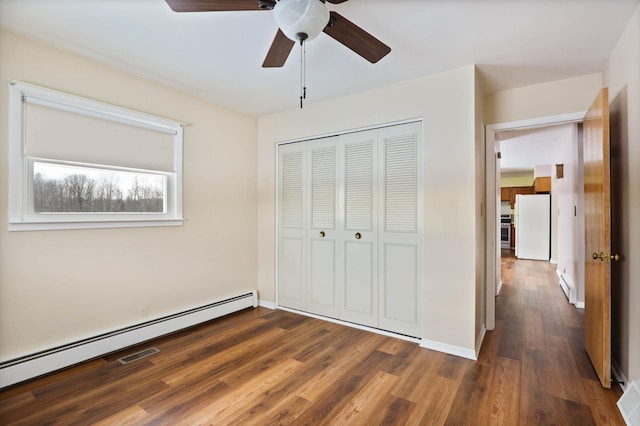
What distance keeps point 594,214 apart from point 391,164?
5.55 feet

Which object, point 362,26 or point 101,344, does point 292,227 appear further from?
point 362,26

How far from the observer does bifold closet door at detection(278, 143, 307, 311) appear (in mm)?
3855

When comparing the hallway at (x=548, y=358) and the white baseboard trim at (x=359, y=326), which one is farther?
the white baseboard trim at (x=359, y=326)

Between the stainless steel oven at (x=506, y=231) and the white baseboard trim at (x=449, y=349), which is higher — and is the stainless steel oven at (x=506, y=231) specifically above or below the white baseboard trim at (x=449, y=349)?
above

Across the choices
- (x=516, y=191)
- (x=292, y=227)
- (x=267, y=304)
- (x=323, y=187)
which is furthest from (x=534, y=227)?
(x=267, y=304)

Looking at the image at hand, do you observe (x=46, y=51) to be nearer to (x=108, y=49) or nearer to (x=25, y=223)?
(x=108, y=49)

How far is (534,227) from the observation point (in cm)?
773

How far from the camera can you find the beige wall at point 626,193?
6.49 ft

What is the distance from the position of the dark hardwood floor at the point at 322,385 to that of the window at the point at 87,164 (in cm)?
125

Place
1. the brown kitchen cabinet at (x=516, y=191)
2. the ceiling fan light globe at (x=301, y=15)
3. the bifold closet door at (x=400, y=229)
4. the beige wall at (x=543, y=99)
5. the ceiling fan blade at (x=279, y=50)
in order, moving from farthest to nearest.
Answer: the brown kitchen cabinet at (x=516, y=191) → the bifold closet door at (x=400, y=229) → the beige wall at (x=543, y=99) → the ceiling fan blade at (x=279, y=50) → the ceiling fan light globe at (x=301, y=15)

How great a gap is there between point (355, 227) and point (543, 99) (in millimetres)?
2258

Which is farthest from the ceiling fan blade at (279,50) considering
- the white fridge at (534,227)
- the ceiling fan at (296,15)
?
the white fridge at (534,227)

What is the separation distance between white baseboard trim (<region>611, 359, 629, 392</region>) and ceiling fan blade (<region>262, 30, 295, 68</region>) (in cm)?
319

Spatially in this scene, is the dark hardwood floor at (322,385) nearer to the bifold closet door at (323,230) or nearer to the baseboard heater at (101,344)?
→ the baseboard heater at (101,344)
